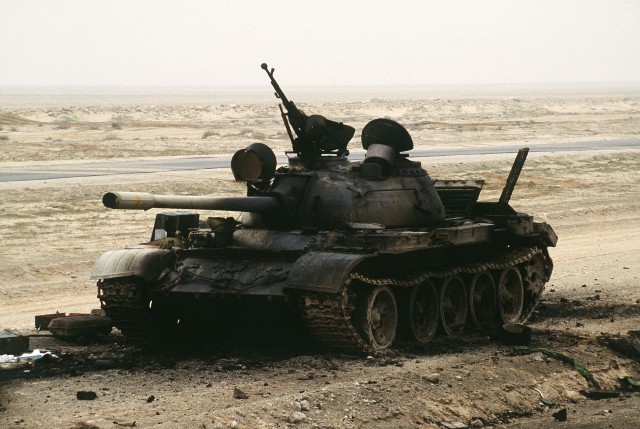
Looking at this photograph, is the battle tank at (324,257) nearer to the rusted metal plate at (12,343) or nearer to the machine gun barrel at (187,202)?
the machine gun barrel at (187,202)

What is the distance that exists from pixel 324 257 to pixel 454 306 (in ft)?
11.6

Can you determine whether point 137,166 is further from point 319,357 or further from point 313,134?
point 319,357

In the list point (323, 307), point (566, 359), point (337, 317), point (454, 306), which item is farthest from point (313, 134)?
point (566, 359)

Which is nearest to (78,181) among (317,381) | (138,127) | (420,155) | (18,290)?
(18,290)

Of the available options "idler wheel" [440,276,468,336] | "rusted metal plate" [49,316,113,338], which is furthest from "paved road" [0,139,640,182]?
"idler wheel" [440,276,468,336]

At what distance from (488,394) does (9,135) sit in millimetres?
46007

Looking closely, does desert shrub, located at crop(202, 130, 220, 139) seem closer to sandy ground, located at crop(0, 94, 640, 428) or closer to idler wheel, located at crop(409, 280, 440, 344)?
sandy ground, located at crop(0, 94, 640, 428)

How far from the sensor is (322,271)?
46.1ft

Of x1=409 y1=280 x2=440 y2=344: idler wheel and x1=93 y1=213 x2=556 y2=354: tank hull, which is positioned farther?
x1=409 y1=280 x2=440 y2=344: idler wheel

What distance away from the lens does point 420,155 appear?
4681 centimetres

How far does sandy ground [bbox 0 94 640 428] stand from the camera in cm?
1220

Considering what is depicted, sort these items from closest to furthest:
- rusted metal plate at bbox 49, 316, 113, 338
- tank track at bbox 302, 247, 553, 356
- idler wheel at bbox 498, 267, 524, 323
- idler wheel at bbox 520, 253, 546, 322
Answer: tank track at bbox 302, 247, 553, 356 < rusted metal plate at bbox 49, 316, 113, 338 < idler wheel at bbox 498, 267, 524, 323 < idler wheel at bbox 520, 253, 546, 322

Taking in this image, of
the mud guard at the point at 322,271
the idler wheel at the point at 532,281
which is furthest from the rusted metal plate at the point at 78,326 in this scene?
the idler wheel at the point at 532,281

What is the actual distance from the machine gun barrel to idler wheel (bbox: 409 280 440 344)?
7.47 feet
